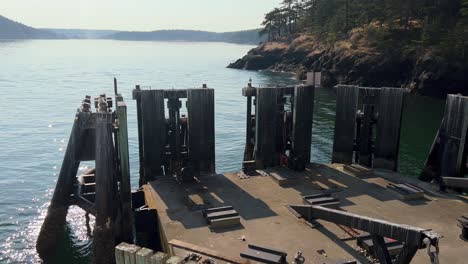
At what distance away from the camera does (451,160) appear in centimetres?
2094

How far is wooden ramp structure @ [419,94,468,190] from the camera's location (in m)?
20.1

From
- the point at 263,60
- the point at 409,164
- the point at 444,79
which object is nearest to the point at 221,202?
the point at 409,164

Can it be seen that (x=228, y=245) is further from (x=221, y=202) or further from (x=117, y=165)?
(x=117, y=165)

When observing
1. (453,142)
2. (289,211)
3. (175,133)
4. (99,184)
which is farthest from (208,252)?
(453,142)

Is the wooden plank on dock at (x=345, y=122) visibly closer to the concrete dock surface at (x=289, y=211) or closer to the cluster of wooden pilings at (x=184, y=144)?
the cluster of wooden pilings at (x=184, y=144)

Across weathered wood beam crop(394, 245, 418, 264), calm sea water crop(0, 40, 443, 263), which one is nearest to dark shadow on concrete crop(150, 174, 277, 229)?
calm sea water crop(0, 40, 443, 263)

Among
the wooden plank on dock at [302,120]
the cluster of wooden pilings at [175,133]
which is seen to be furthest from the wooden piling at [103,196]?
the wooden plank on dock at [302,120]

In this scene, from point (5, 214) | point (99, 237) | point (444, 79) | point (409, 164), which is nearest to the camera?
point (99, 237)

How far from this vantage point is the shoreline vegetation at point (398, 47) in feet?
204

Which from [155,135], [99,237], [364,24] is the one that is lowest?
[99,237]

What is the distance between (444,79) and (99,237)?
60.3m

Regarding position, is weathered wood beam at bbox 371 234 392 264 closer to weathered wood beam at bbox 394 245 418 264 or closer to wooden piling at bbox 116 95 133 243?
weathered wood beam at bbox 394 245 418 264

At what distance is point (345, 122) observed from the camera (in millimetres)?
23000

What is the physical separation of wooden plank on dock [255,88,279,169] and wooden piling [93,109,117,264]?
8.17m
